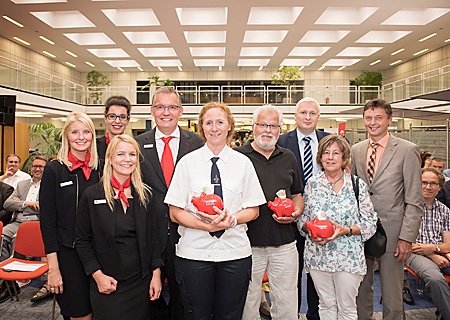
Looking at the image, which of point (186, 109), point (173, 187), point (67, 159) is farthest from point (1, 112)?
point (186, 109)

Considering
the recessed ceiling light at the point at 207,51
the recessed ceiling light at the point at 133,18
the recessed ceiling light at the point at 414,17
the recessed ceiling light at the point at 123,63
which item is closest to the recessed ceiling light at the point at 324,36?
the recessed ceiling light at the point at 414,17

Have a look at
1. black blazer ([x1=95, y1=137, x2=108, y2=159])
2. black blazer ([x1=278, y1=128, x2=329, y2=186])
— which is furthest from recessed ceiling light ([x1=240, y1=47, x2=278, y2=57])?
black blazer ([x1=95, y1=137, x2=108, y2=159])

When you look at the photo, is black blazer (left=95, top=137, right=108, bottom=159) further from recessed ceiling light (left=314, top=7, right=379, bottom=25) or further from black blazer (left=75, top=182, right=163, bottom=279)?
recessed ceiling light (left=314, top=7, right=379, bottom=25)

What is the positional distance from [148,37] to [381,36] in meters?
13.1

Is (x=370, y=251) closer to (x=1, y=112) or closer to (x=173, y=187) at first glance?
(x=173, y=187)

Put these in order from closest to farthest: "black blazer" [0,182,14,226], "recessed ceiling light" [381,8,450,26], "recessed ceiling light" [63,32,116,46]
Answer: "black blazer" [0,182,14,226]
"recessed ceiling light" [381,8,450,26]
"recessed ceiling light" [63,32,116,46]

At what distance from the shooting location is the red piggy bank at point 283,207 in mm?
2846

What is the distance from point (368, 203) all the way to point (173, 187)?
1621 millimetres

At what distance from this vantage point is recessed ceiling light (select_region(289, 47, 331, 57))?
23.5 m

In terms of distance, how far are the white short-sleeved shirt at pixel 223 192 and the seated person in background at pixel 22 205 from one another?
3.86 meters

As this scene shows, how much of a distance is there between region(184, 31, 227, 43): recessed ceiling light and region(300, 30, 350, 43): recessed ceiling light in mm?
4503

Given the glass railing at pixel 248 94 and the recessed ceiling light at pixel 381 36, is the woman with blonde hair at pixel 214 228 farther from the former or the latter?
the recessed ceiling light at pixel 381 36

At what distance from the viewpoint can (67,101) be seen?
20750mm

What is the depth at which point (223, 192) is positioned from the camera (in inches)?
101
